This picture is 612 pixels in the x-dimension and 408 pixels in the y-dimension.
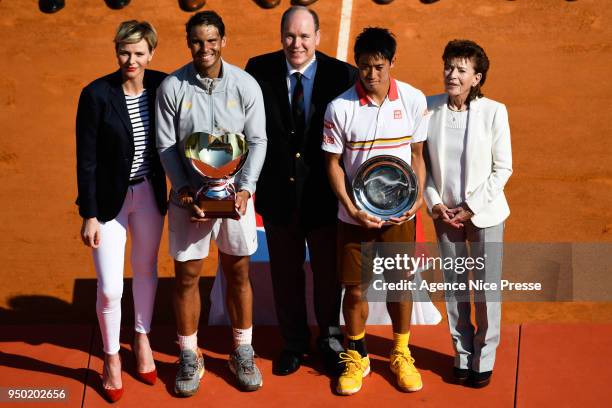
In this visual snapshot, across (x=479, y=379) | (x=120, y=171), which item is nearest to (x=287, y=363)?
(x=479, y=379)

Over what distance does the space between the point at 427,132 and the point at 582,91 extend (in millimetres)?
5043

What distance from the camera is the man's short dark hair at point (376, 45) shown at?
6.74 metres

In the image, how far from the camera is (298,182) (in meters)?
7.25

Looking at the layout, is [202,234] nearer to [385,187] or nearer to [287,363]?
[287,363]

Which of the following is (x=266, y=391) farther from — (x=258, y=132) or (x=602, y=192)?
(x=602, y=192)

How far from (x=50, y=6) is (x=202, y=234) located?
7.35 metres

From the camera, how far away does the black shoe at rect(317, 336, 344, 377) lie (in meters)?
7.45

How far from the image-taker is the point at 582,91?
11570mm

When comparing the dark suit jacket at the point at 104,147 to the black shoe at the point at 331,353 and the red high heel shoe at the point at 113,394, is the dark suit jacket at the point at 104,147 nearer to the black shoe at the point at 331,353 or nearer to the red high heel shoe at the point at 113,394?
the red high heel shoe at the point at 113,394

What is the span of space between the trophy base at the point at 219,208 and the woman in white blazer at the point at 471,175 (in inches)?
49.9

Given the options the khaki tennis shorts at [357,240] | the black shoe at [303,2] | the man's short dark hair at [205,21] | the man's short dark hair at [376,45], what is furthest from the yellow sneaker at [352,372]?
the black shoe at [303,2]

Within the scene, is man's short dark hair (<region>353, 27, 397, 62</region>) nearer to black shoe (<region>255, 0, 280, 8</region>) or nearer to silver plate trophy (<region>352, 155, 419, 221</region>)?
silver plate trophy (<region>352, 155, 419, 221</region>)

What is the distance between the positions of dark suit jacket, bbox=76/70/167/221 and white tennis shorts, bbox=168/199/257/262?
38cm

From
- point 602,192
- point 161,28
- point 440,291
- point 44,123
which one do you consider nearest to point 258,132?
point 440,291
